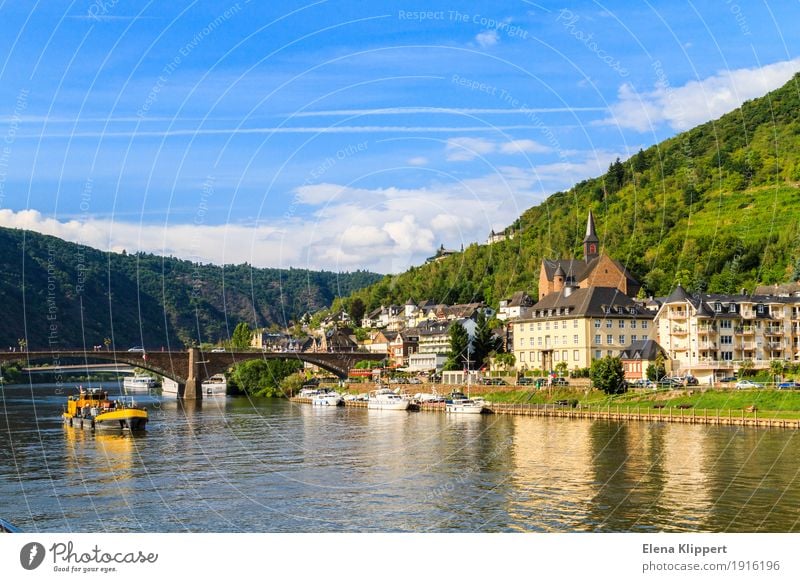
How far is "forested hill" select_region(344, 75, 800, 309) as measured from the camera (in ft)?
418

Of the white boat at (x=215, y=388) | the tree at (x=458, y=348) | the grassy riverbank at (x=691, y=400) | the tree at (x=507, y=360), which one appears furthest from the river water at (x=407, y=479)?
the white boat at (x=215, y=388)

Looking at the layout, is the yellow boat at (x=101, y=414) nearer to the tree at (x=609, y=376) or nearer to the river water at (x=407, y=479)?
the river water at (x=407, y=479)

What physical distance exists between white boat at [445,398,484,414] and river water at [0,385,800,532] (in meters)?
16.3

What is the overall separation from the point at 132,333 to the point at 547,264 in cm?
9288

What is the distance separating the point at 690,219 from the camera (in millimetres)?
129875

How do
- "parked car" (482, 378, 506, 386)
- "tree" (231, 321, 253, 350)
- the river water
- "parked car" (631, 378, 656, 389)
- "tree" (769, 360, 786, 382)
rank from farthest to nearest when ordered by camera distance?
"tree" (231, 321, 253, 350) < "parked car" (482, 378, 506, 386) < "parked car" (631, 378, 656, 389) < "tree" (769, 360, 786, 382) < the river water

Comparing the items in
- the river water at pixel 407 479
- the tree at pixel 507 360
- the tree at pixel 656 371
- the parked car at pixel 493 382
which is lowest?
the river water at pixel 407 479

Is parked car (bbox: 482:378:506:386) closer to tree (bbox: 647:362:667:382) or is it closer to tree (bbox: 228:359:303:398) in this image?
tree (bbox: 647:362:667:382)

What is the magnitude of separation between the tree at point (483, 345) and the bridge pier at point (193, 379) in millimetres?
37945

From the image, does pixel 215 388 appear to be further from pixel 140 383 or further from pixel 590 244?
pixel 590 244

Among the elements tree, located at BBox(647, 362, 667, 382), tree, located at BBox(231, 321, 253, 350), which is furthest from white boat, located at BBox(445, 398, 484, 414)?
tree, located at BBox(231, 321, 253, 350)

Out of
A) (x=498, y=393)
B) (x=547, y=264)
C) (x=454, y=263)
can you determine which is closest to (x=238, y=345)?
(x=454, y=263)

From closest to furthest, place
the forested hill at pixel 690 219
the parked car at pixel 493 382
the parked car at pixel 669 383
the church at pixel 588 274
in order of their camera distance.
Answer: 1. the parked car at pixel 669 383
2. the parked car at pixel 493 382
3. the church at pixel 588 274
4. the forested hill at pixel 690 219

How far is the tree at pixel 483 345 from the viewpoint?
123 meters
